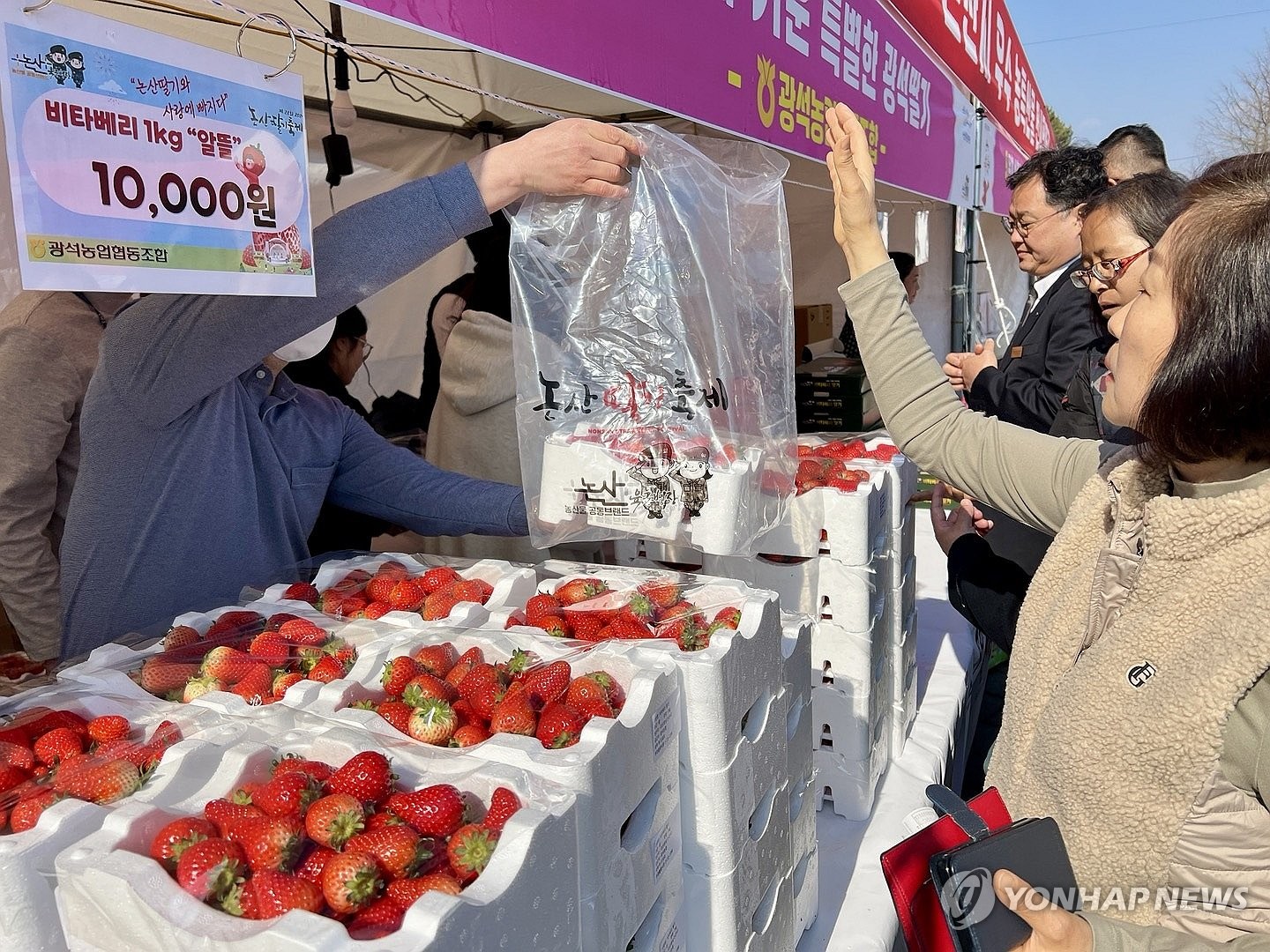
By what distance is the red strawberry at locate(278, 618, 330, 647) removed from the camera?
1257 mm

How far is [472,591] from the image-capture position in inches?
57.4

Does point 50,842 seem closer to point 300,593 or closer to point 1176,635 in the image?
point 300,593

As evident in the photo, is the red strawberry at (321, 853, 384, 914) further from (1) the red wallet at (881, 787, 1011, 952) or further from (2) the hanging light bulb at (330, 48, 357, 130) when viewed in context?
(2) the hanging light bulb at (330, 48, 357, 130)

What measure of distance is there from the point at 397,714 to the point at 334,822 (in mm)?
240

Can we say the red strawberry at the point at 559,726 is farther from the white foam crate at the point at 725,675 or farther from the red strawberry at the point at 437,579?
the red strawberry at the point at 437,579

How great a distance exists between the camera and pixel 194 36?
9.54 ft

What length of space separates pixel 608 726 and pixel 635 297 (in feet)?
2.69

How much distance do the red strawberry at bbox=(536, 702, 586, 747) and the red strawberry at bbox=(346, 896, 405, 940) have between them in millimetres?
267

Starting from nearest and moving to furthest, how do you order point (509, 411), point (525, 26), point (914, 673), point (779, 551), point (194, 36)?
point (525, 26)
point (779, 551)
point (914, 673)
point (509, 411)
point (194, 36)

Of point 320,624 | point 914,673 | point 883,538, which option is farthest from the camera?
point 914,673

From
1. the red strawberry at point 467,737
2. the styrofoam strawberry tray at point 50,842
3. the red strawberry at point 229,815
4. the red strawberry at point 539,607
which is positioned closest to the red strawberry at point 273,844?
the red strawberry at point 229,815

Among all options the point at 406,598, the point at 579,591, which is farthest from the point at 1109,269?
the point at 406,598

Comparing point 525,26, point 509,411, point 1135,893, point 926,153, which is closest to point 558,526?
point 525,26

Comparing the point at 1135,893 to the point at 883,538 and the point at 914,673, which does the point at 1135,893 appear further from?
the point at 914,673
